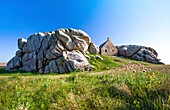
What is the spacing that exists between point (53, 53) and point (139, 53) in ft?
98.2

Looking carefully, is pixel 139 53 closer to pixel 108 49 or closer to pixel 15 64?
pixel 108 49

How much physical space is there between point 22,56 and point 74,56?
1691 cm

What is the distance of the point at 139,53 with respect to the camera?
5441 cm

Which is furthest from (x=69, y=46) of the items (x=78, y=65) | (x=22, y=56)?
(x=22, y=56)

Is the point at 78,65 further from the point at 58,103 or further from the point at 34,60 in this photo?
the point at 58,103

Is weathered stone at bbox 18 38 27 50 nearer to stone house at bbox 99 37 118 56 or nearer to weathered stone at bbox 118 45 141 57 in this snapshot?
stone house at bbox 99 37 118 56

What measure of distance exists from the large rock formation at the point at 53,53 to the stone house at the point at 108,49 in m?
9.08

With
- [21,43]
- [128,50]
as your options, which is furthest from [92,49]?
[21,43]

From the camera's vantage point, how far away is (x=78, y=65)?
33625 millimetres

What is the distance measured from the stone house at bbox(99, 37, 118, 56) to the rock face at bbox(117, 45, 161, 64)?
3143 millimetres

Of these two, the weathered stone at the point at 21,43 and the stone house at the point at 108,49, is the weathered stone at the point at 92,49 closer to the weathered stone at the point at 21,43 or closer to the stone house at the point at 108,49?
the stone house at the point at 108,49

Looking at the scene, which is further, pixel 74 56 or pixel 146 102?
pixel 74 56

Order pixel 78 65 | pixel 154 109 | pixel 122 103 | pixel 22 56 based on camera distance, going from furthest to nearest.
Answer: pixel 22 56 → pixel 78 65 → pixel 122 103 → pixel 154 109

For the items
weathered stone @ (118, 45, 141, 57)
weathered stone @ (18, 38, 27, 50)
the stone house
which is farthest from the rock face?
weathered stone @ (18, 38, 27, 50)
